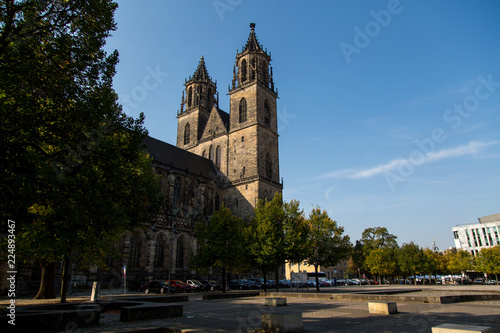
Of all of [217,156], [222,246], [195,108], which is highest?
[195,108]

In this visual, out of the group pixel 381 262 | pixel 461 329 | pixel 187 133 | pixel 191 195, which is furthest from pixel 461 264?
pixel 461 329

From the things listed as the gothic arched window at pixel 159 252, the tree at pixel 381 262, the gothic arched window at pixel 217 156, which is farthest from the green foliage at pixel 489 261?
the gothic arched window at pixel 159 252

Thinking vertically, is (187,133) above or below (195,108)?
below

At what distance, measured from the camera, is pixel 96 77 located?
34.6 feet

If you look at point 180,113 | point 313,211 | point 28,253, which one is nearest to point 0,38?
point 28,253

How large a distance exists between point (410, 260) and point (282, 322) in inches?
2123

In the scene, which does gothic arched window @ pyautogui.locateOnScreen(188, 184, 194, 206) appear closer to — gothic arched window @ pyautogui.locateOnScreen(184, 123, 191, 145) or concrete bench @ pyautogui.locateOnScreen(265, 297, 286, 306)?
gothic arched window @ pyautogui.locateOnScreen(184, 123, 191, 145)

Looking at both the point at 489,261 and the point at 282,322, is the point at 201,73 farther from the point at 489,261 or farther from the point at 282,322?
the point at 489,261

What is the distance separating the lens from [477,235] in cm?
8856

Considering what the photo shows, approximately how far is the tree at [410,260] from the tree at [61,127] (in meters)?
53.6

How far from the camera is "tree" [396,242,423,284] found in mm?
52562

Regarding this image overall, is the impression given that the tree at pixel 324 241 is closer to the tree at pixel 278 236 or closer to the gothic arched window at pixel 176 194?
the tree at pixel 278 236

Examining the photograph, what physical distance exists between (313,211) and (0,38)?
27626 millimetres

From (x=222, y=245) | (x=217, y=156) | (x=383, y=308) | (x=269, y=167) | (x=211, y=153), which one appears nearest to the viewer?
(x=383, y=308)
